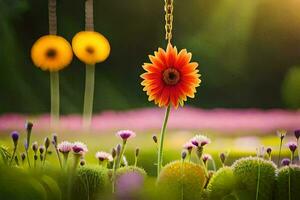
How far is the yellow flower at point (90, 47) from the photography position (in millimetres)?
1281

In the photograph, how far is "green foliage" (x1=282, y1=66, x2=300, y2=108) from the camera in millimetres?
1354

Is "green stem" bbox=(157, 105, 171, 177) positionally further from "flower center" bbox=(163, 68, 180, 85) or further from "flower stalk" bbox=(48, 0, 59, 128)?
"flower stalk" bbox=(48, 0, 59, 128)

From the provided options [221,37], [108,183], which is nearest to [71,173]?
[108,183]

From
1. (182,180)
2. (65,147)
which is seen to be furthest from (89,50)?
(182,180)

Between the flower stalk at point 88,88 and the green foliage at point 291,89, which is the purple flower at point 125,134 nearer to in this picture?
the flower stalk at point 88,88

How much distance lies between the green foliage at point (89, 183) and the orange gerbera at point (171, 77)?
0.19 meters

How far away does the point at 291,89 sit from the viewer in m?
1.36

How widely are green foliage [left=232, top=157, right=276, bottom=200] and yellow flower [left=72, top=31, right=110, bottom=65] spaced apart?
37cm

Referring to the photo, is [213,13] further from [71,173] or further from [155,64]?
[71,173]

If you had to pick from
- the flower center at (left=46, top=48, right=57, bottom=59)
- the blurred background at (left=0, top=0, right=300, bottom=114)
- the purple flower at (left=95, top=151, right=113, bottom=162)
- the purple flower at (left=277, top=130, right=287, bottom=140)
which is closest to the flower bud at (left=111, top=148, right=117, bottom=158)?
the purple flower at (left=95, top=151, right=113, bottom=162)

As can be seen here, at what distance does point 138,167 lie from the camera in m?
1.26

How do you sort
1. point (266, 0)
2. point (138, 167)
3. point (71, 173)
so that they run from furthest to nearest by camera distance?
point (266, 0)
point (138, 167)
point (71, 173)

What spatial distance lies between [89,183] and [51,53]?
0.28 m

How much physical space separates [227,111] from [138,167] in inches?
9.7
